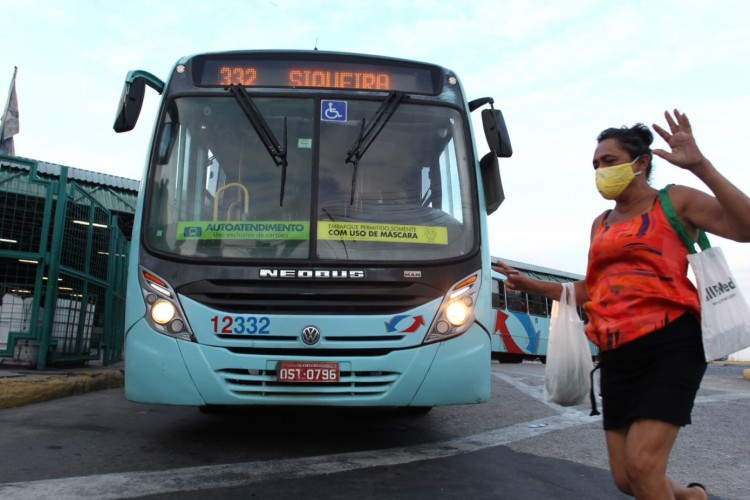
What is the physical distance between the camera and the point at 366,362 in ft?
14.9

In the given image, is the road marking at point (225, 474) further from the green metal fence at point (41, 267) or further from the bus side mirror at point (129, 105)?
the green metal fence at point (41, 267)

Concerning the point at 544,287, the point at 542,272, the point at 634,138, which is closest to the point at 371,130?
the point at 544,287

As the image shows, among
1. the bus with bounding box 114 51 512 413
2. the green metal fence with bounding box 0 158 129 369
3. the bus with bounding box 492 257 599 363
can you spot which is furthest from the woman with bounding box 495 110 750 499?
the bus with bounding box 492 257 599 363

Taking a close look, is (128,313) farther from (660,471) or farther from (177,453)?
(660,471)

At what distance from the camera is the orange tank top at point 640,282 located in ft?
8.44

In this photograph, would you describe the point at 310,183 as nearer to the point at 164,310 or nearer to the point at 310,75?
the point at 310,75

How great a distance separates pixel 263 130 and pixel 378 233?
4.09 ft

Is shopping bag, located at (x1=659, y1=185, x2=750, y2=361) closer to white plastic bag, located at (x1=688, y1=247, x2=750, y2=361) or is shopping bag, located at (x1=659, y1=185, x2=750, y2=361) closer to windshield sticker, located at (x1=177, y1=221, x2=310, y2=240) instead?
white plastic bag, located at (x1=688, y1=247, x2=750, y2=361)

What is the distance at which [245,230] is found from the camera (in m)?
4.89

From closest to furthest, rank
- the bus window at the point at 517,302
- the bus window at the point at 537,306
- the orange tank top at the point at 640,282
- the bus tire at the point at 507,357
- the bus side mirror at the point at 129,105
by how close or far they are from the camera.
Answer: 1. the orange tank top at the point at 640,282
2. the bus side mirror at the point at 129,105
3. the bus window at the point at 517,302
4. the bus window at the point at 537,306
5. the bus tire at the point at 507,357

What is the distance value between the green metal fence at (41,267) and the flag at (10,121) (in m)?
6.87

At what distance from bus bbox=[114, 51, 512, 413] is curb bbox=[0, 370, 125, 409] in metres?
3.04

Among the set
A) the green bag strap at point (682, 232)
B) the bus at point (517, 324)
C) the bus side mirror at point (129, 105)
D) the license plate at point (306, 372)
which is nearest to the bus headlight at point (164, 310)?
the license plate at point (306, 372)

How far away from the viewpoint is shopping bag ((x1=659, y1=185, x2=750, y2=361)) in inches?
95.5
